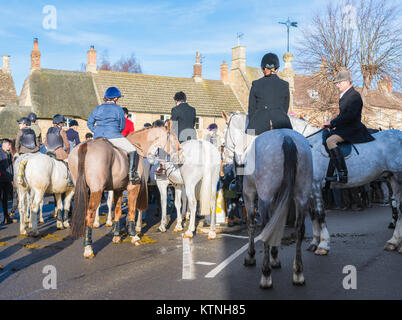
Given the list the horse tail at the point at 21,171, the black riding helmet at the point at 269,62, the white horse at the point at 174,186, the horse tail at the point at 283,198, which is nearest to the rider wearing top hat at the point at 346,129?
the black riding helmet at the point at 269,62

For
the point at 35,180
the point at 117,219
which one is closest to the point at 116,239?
the point at 117,219

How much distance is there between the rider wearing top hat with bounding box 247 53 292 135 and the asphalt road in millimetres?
2238

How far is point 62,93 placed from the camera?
140ft

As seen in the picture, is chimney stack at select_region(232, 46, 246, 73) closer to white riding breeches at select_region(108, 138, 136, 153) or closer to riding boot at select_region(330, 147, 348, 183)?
white riding breeches at select_region(108, 138, 136, 153)

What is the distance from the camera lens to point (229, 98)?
162ft

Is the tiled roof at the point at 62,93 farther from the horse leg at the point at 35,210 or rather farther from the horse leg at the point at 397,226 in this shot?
the horse leg at the point at 397,226

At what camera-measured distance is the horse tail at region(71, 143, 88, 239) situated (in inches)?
303

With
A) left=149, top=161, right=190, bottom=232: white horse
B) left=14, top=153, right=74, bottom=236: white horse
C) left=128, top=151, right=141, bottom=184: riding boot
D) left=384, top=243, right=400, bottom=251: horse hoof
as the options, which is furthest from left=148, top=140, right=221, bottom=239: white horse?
left=384, top=243, right=400, bottom=251: horse hoof

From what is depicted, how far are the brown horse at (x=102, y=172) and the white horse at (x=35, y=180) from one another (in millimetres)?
2107

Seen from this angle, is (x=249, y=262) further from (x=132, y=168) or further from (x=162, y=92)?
(x=162, y=92)

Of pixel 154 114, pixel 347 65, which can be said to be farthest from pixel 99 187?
pixel 154 114

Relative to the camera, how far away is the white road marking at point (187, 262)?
21.1 ft
